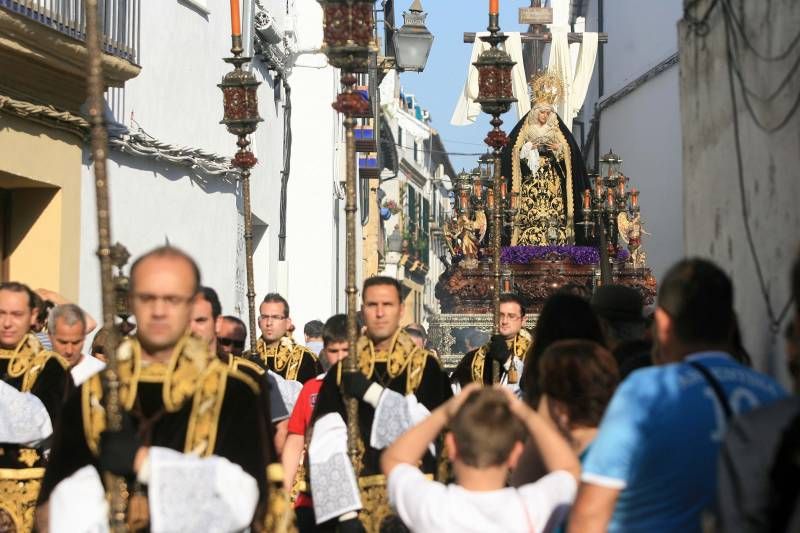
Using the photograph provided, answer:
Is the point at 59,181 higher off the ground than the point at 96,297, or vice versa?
the point at 59,181

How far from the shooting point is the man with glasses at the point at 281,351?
463 inches

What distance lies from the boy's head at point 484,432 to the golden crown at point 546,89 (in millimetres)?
21599

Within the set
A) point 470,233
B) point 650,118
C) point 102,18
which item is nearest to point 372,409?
point 102,18

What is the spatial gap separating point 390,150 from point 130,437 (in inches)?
1477

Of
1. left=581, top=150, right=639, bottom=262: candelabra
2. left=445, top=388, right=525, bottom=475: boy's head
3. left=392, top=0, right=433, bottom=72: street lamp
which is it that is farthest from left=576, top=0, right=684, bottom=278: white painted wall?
left=445, top=388, right=525, bottom=475: boy's head

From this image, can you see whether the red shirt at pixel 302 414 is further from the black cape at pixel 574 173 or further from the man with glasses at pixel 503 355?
the black cape at pixel 574 173

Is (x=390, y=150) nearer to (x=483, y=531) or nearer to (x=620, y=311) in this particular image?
(x=620, y=311)

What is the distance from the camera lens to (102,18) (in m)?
14.5

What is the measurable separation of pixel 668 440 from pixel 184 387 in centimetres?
173

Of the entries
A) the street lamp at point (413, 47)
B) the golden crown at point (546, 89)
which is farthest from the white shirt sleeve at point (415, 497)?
the golden crown at point (546, 89)

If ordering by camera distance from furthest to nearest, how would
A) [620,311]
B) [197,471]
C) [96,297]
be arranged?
[96,297], [620,311], [197,471]

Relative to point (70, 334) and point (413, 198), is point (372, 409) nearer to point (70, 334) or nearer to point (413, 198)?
point (70, 334)

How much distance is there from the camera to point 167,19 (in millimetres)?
17359

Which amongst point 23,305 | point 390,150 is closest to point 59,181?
point 23,305
